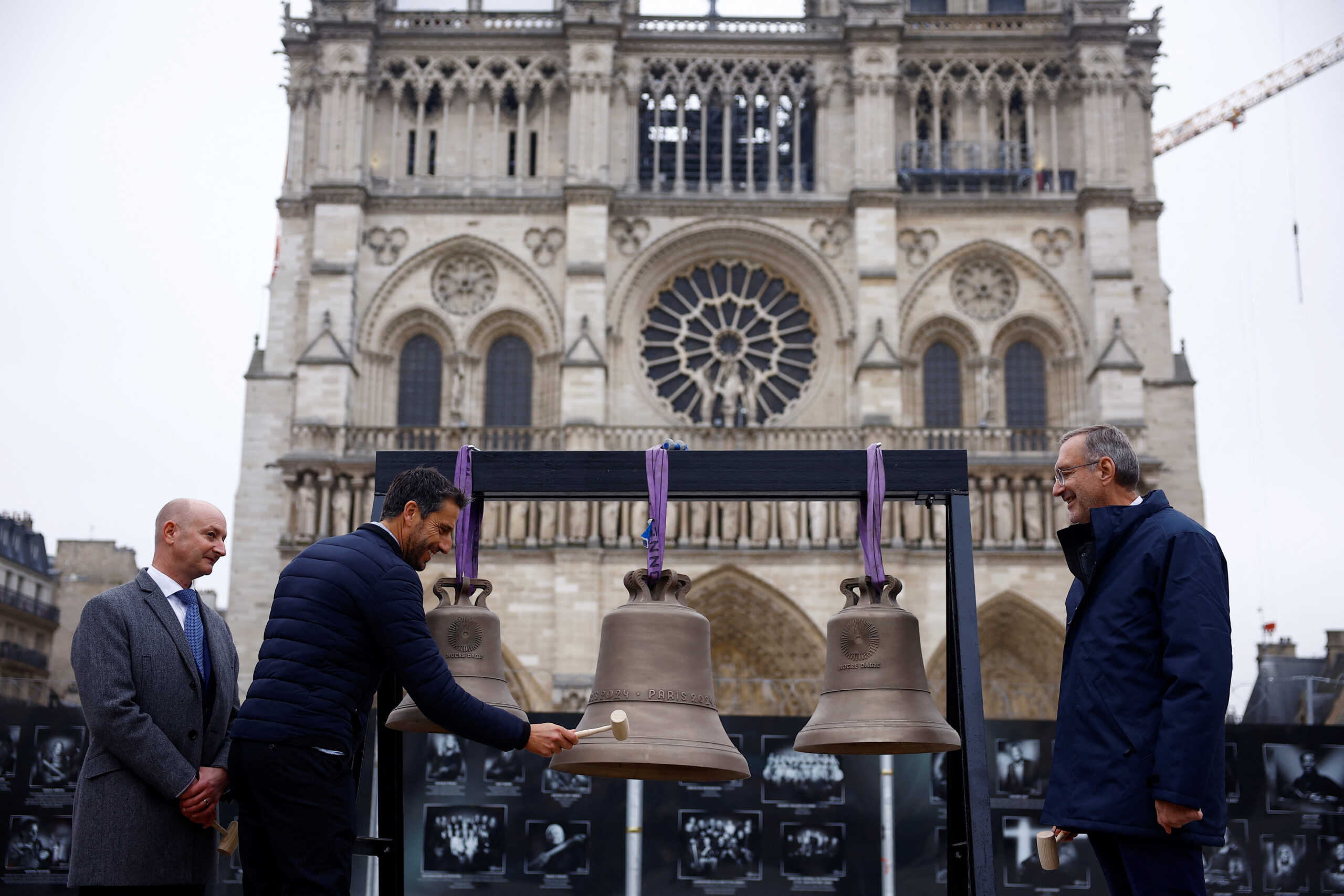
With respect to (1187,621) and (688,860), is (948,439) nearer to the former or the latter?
(688,860)

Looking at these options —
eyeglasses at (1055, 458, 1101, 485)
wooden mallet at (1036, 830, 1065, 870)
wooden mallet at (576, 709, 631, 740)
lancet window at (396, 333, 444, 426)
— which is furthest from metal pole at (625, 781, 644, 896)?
lancet window at (396, 333, 444, 426)

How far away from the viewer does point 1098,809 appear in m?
3.93

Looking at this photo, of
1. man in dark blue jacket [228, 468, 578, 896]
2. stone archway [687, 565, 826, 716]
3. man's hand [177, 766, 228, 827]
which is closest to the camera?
man in dark blue jacket [228, 468, 578, 896]

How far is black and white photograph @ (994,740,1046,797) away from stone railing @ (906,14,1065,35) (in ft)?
49.5

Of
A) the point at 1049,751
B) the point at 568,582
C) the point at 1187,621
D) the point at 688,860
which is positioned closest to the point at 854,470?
the point at 1187,621

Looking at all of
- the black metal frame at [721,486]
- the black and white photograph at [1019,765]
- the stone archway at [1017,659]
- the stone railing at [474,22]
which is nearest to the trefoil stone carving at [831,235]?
the stone railing at [474,22]

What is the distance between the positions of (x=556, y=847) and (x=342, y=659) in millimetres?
7201

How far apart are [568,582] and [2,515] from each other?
65.7 ft

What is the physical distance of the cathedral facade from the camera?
21.8 m

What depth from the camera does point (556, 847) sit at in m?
10.9

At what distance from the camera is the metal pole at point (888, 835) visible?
10633 mm

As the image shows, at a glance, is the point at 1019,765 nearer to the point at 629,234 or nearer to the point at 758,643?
the point at 758,643

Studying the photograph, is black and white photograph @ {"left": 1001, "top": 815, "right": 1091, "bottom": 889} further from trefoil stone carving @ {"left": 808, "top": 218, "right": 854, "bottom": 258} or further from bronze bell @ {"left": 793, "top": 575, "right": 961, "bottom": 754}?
trefoil stone carving @ {"left": 808, "top": 218, "right": 854, "bottom": 258}

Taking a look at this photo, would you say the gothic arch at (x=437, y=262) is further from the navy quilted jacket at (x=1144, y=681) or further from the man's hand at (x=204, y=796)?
the navy quilted jacket at (x=1144, y=681)
